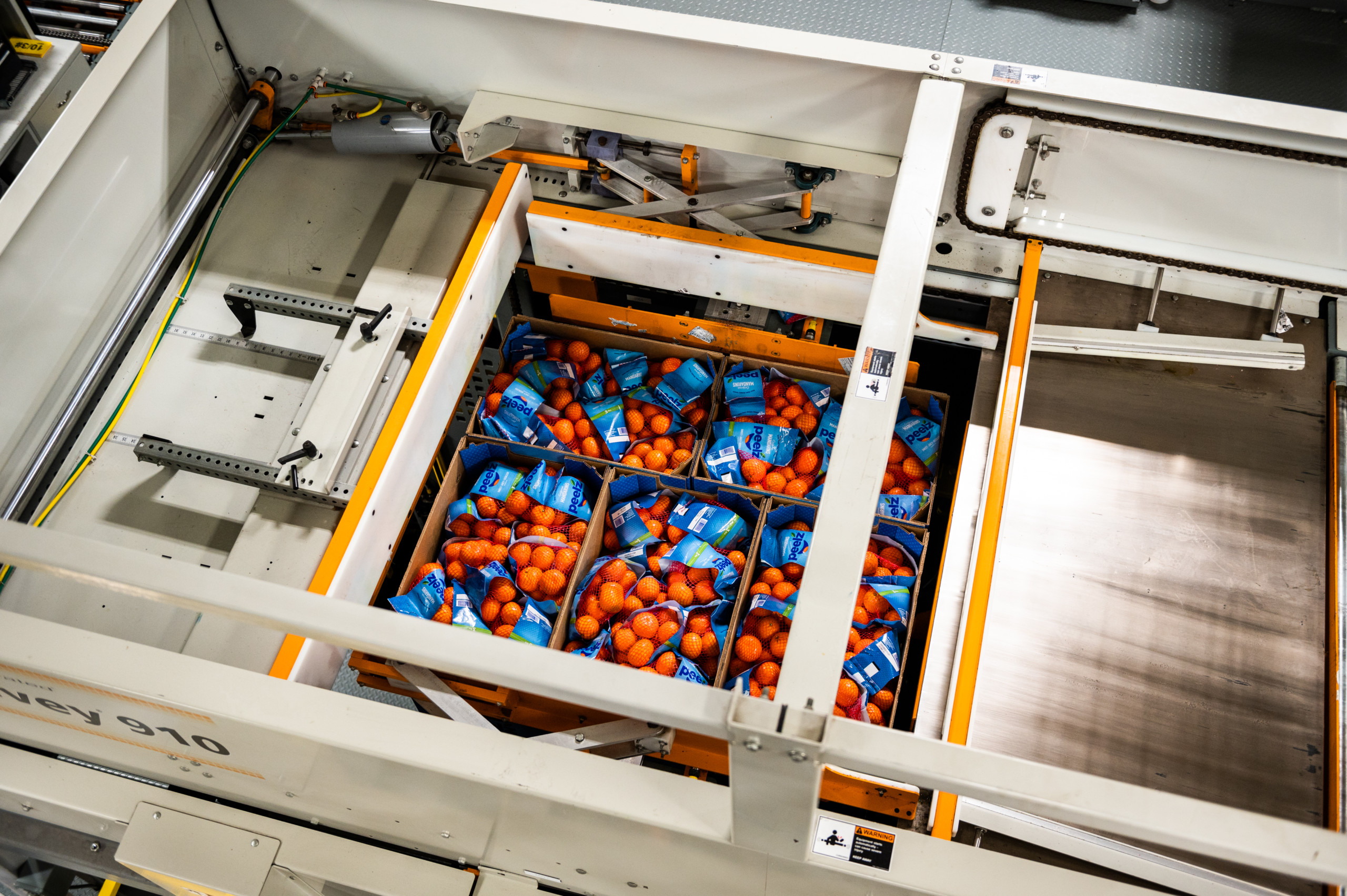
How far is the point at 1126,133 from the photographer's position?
284cm

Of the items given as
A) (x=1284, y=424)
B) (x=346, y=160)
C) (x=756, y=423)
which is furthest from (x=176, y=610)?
(x=1284, y=424)

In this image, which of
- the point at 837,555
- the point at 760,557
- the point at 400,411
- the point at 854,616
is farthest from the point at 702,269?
the point at 837,555

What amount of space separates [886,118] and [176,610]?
241 centimetres

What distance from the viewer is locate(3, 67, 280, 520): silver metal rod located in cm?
302

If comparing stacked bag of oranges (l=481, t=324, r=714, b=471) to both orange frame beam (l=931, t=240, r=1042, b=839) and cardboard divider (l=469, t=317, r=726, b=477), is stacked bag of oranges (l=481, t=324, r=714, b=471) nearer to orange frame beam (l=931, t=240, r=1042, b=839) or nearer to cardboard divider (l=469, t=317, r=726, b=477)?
cardboard divider (l=469, t=317, r=726, b=477)

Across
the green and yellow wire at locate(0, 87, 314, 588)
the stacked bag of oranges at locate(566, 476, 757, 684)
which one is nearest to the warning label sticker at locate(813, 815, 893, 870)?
the stacked bag of oranges at locate(566, 476, 757, 684)

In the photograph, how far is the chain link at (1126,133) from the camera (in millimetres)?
2770

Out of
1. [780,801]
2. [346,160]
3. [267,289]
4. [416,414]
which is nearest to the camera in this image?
[780,801]

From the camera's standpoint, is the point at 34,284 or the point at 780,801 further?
the point at 34,284

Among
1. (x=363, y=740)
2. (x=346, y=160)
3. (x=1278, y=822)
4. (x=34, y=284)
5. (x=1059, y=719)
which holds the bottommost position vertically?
(x=363, y=740)

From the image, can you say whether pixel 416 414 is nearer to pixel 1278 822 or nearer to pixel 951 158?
pixel 951 158

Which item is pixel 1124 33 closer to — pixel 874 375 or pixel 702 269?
pixel 702 269

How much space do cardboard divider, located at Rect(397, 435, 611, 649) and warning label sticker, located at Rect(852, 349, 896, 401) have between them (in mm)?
1574

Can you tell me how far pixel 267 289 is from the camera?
3.39 m
